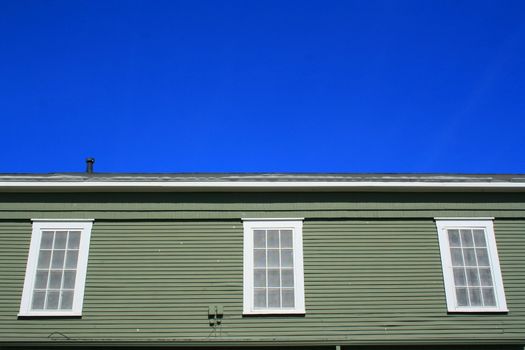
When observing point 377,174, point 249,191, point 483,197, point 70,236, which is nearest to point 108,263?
point 70,236

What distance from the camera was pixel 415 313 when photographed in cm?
1166

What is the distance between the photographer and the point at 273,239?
12.1 m

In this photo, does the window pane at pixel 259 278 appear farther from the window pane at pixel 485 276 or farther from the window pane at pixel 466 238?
the window pane at pixel 485 276

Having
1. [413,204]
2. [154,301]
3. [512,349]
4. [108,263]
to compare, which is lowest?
[512,349]

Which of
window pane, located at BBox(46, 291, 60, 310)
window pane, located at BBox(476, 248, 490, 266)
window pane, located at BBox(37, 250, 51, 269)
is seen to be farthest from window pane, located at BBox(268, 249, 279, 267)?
window pane, located at BBox(37, 250, 51, 269)

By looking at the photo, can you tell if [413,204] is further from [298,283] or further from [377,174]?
[298,283]

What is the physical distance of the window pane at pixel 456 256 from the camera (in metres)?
12.0

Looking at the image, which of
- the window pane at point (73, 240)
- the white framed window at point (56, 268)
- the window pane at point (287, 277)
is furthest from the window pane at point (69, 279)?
the window pane at point (287, 277)

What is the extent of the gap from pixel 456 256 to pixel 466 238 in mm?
477

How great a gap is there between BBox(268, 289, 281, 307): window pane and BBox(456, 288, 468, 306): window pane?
360cm

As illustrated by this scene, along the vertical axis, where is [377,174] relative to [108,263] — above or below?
above

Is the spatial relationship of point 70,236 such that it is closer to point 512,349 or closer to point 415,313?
point 415,313

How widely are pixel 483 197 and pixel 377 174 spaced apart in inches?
92.1

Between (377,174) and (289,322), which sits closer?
(289,322)
